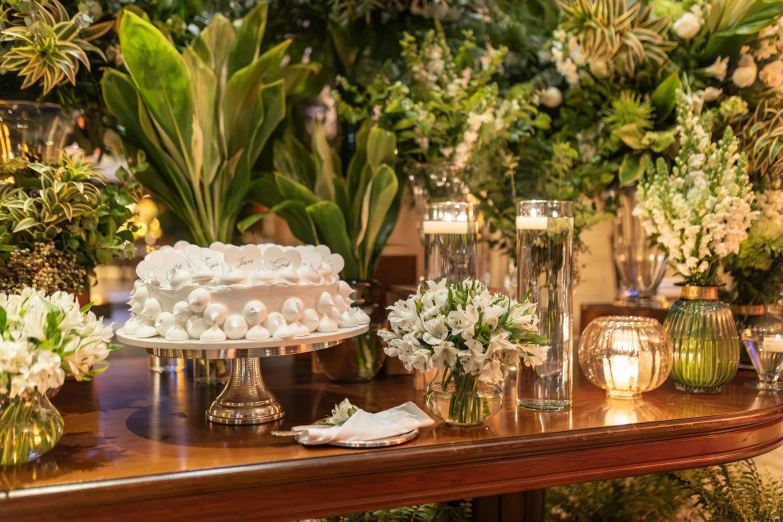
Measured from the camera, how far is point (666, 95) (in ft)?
4.89

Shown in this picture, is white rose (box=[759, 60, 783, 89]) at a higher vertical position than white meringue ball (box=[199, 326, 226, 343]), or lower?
higher

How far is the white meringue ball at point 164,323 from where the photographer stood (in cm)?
101

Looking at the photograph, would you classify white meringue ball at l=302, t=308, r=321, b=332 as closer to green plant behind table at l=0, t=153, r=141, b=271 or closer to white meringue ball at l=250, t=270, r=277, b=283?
white meringue ball at l=250, t=270, r=277, b=283

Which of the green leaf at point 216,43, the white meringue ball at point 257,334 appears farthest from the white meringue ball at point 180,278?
the green leaf at point 216,43

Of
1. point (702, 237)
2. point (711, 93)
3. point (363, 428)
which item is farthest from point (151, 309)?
point (711, 93)

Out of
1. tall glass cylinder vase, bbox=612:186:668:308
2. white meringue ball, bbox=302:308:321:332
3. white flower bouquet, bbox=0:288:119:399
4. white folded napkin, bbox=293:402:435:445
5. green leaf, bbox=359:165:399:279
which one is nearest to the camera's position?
white flower bouquet, bbox=0:288:119:399

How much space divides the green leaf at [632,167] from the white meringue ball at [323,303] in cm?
76

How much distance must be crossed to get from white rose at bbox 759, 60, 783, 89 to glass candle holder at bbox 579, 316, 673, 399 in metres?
0.66

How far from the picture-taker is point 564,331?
115 centimetres

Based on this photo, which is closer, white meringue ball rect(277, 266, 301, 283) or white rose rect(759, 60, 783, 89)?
white meringue ball rect(277, 266, 301, 283)

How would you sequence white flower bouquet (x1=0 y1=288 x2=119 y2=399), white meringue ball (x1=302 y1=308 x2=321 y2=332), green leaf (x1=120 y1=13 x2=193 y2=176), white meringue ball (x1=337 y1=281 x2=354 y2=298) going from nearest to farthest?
white flower bouquet (x1=0 y1=288 x2=119 y2=399) → white meringue ball (x1=302 y1=308 x2=321 y2=332) → white meringue ball (x1=337 y1=281 x2=354 y2=298) → green leaf (x1=120 y1=13 x2=193 y2=176)

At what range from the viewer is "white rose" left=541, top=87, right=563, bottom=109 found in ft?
5.53

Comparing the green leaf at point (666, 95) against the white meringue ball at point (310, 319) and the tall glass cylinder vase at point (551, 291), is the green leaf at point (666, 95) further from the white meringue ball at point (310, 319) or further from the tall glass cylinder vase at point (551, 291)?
the white meringue ball at point (310, 319)

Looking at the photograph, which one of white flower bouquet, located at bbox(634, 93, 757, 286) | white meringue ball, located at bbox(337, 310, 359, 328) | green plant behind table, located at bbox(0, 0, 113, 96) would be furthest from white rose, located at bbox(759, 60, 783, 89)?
green plant behind table, located at bbox(0, 0, 113, 96)
